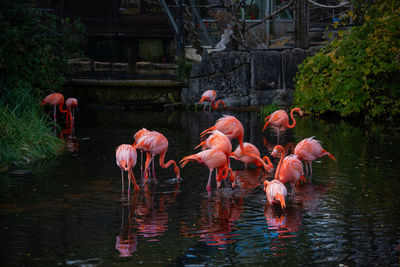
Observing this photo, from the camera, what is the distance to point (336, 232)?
537 centimetres

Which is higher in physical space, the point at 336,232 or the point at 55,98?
the point at 55,98

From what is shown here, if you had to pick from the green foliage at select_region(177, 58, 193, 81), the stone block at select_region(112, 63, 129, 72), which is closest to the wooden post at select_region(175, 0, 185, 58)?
the green foliage at select_region(177, 58, 193, 81)

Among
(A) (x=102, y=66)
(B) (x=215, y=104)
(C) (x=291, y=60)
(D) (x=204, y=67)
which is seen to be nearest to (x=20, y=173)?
(B) (x=215, y=104)

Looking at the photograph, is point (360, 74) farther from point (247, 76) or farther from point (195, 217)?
point (195, 217)

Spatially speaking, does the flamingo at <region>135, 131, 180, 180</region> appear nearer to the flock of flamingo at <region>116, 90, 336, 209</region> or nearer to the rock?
the flock of flamingo at <region>116, 90, 336, 209</region>

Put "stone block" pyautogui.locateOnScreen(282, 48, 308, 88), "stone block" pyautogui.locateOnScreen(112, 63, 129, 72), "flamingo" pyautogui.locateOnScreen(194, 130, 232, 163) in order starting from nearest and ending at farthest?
"flamingo" pyautogui.locateOnScreen(194, 130, 232, 163), "stone block" pyautogui.locateOnScreen(282, 48, 308, 88), "stone block" pyautogui.locateOnScreen(112, 63, 129, 72)

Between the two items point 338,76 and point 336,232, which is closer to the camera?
point 336,232

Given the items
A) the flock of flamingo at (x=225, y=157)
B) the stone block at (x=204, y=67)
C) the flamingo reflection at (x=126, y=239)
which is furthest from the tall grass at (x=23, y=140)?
the stone block at (x=204, y=67)

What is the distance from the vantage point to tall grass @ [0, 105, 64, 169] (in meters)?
8.32

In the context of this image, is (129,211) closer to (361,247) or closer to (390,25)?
(361,247)

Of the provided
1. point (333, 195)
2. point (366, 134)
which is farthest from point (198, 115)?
point (333, 195)

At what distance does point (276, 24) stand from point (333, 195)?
14.3 metres

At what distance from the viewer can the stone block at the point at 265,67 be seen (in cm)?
1566

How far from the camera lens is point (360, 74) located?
1320cm
